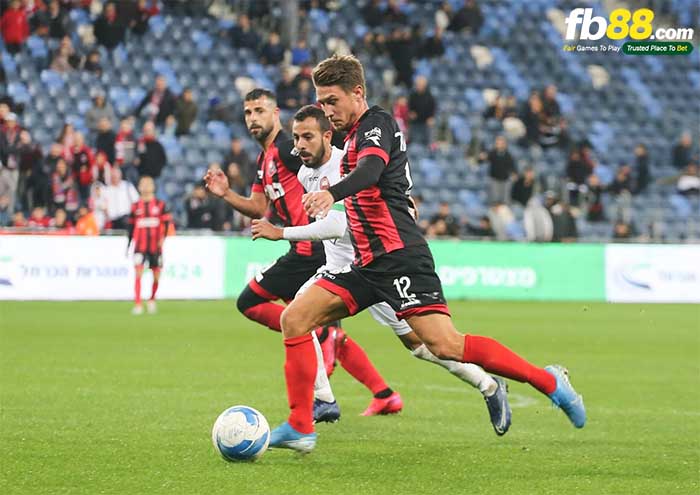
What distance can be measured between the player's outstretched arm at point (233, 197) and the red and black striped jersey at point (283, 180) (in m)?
0.08

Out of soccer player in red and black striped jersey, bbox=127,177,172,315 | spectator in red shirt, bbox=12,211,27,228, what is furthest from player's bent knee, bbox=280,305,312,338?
spectator in red shirt, bbox=12,211,27,228

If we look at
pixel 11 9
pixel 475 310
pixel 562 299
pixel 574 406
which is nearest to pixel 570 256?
pixel 562 299

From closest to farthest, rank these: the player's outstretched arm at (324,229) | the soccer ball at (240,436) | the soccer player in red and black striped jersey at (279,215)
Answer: the soccer ball at (240,436) < the player's outstretched arm at (324,229) < the soccer player in red and black striped jersey at (279,215)

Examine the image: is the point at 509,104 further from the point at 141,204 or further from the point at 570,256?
the point at 141,204

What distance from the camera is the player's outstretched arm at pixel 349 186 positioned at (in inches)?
230

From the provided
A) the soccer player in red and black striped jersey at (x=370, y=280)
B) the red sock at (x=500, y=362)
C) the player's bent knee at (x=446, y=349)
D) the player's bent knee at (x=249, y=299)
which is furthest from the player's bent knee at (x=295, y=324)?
the player's bent knee at (x=249, y=299)

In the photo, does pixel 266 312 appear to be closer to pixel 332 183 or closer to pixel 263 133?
pixel 263 133

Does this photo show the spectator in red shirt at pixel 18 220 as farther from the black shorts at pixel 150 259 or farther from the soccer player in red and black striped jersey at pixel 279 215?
the soccer player in red and black striped jersey at pixel 279 215

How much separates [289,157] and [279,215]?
0.47 metres

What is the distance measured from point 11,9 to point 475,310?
11085 mm

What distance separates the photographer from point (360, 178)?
6246 mm

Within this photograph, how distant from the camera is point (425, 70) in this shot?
28.4m

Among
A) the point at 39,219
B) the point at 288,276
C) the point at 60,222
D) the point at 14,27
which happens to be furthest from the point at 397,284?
the point at 14,27

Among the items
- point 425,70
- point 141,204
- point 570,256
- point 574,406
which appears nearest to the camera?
point 574,406
